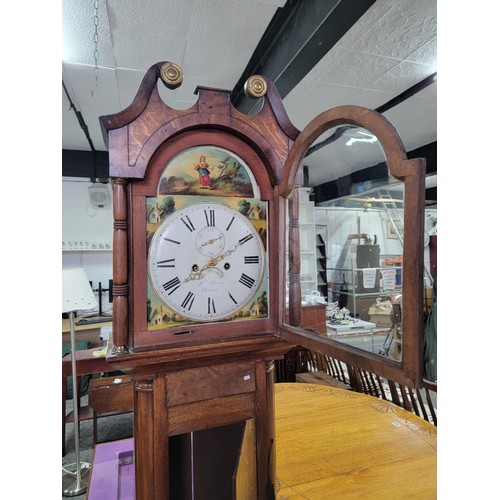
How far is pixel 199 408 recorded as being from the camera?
0.83m

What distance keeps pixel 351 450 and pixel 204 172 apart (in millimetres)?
1234

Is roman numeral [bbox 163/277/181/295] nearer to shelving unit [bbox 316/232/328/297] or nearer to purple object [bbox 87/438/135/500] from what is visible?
shelving unit [bbox 316/232/328/297]

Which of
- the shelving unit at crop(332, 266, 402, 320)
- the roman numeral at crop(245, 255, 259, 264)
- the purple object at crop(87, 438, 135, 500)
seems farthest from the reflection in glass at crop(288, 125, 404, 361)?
the purple object at crop(87, 438, 135, 500)

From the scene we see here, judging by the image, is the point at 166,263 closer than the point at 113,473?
Yes

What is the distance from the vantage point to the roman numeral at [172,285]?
0.79m

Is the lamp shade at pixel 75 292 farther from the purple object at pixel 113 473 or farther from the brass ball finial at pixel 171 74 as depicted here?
the brass ball finial at pixel 171 74

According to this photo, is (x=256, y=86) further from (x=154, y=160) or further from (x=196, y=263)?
(x=196, y=263)

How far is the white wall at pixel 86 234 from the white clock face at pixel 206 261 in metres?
4.62

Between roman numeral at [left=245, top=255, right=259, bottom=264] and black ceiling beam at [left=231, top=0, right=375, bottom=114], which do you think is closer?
roman numeral at [left=245, top=255, right=259, bottom=264]

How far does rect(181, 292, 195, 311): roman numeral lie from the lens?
0.81 m

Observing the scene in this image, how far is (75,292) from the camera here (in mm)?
2424

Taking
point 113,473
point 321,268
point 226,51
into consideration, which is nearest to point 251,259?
point 321,268

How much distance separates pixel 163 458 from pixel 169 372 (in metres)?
0.19
